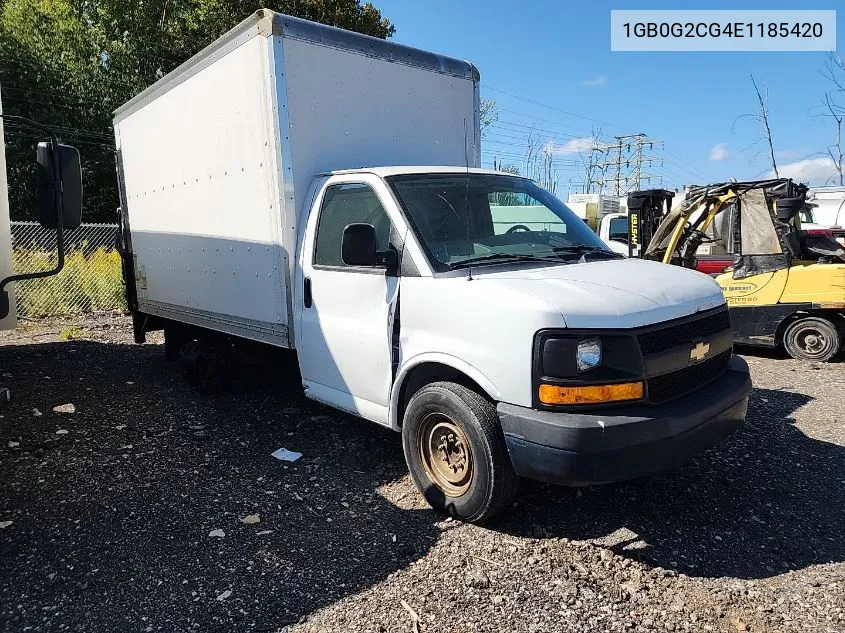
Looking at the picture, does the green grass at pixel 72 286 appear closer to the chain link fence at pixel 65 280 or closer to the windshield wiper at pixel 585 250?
the chain link fence at pixel 65 280

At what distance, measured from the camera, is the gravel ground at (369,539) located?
2.78 m

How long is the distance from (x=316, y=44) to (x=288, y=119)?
25.9 inches

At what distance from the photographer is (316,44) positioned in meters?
4.46

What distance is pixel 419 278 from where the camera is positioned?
11.6ft

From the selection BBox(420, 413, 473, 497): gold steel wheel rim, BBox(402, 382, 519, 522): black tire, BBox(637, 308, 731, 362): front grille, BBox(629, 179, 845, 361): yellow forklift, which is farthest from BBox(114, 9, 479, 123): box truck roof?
BBox(629, 179, 845, 361): yellow forklift

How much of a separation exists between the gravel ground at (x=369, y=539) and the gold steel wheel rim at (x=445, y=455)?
25 cm

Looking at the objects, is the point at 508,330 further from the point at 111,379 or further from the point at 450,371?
the point at 111,379

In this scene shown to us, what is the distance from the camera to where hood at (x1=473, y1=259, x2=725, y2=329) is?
9.57 ft

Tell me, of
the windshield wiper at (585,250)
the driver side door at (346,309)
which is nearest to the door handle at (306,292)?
the driver side door at (346,309)

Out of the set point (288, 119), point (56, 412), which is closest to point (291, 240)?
point (288, 119)

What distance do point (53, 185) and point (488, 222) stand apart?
2.67m

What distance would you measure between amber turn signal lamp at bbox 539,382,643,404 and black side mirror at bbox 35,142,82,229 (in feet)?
9.10

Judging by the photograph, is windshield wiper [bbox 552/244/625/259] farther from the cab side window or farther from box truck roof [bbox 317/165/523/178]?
the cab side window

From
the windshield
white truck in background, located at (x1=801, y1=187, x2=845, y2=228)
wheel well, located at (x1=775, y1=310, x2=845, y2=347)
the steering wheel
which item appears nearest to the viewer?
the windshield
